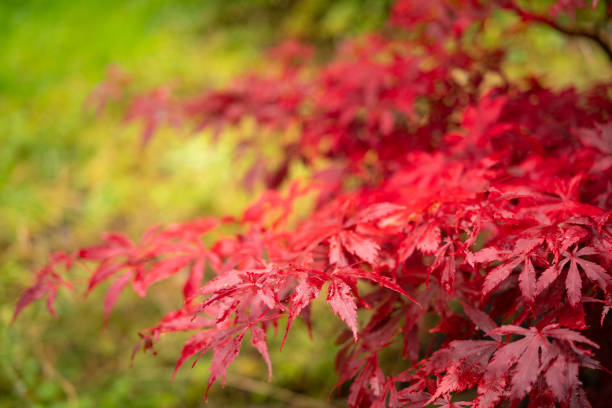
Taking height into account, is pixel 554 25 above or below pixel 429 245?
above

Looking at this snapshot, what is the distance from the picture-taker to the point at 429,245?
0.85m

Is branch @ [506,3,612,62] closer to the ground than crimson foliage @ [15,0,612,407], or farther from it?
farther from it

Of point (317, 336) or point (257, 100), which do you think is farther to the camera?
point (317, 336)

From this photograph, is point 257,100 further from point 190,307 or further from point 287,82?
point 190,307

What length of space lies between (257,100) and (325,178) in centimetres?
49

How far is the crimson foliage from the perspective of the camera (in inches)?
29.1

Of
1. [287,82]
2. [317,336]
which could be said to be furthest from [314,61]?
[317,336]

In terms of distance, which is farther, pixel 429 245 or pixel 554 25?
pixel 554 25

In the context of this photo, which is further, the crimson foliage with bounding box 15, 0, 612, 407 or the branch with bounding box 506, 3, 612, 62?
the branch with bounding box 506, 3, 612, 62

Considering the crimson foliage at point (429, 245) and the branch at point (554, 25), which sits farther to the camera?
the branch at point (554, 25)

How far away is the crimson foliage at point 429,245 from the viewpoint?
739 millimetres

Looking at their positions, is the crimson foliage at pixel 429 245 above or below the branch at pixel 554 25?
below

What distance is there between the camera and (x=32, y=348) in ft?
6.58

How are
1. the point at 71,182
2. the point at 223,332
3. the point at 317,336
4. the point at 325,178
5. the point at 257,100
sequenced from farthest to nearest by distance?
the point at 71,182 → the point at 317,336 → the point at 257,100 → the point at 325,178 → the point at 223,332
